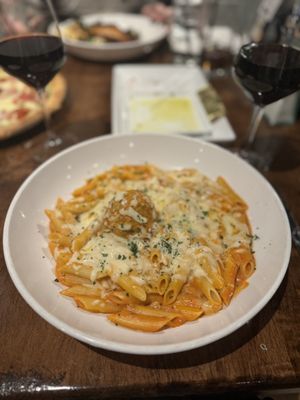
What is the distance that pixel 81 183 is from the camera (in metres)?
1.75

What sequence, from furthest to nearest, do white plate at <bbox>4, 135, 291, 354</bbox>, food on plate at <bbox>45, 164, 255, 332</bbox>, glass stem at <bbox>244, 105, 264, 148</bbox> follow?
glass stem at <bbox>244, 105, 264, 148</bbox> → food on plate at <bbox>45, 164, 255, 332</bbox> → white plate at <bbox>4, 135, 291, 354</bbox>

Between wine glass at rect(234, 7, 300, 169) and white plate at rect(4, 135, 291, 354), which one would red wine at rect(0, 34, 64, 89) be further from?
wine glass at rect(234, 7, 300, 169)

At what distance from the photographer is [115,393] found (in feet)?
3.50

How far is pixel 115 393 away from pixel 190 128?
1518mm

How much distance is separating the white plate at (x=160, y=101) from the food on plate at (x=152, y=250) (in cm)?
55

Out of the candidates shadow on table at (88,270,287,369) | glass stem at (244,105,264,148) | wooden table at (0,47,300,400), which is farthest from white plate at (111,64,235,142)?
shadow on table at (88,270,287,369)

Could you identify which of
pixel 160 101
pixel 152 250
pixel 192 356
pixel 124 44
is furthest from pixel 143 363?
pixel 124 44

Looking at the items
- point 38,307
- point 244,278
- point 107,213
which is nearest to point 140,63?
point 107,213

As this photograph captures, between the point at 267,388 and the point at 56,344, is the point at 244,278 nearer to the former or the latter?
the point at 267,388

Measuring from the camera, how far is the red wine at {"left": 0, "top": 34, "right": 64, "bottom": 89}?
65.3 inches

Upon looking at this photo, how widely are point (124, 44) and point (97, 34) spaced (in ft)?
1.18

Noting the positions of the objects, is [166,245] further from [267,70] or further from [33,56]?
[33,56]

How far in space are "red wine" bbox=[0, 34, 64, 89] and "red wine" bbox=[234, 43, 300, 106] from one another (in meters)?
0.92

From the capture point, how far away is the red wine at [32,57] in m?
1.66
